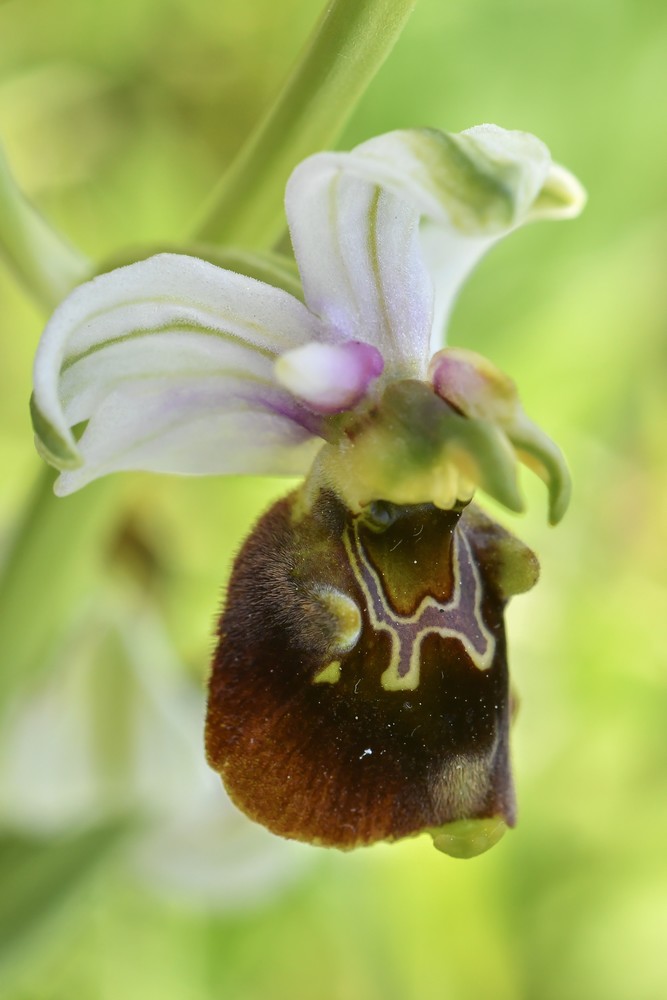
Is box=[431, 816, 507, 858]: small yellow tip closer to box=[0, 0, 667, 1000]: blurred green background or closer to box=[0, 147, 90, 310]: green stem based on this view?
box=[0, 147, 90, 310]: green stem

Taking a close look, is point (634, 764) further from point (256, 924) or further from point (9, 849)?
point (9, 849)

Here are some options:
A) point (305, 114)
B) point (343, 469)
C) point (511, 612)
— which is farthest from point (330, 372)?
point (511, 612)

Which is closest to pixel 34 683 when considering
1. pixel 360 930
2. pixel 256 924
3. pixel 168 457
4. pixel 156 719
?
pixel 156 719

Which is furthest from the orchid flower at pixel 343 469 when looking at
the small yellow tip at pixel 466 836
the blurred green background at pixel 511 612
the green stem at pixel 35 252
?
the blurred green background at pixel 511 612

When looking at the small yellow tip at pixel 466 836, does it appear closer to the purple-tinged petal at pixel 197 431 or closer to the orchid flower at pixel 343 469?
the orchid flower at pixel 343 469

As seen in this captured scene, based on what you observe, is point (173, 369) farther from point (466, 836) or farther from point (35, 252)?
point (466, 836)

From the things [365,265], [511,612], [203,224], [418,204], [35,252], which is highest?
[418,204]
